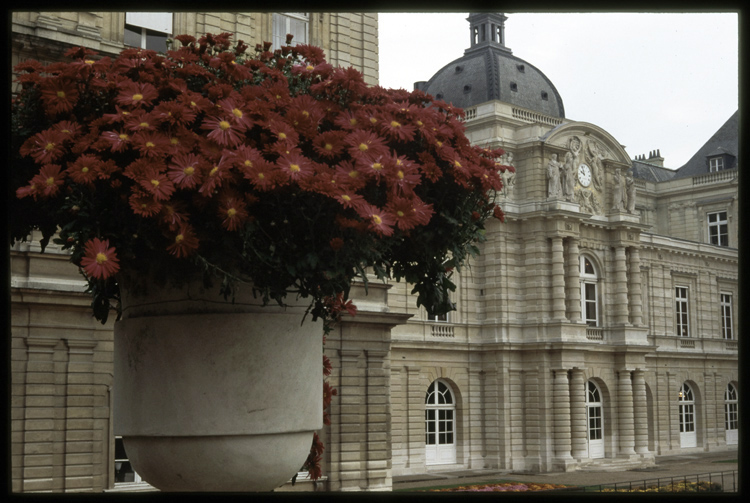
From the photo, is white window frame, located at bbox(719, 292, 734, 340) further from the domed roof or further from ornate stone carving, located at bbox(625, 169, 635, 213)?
the domed roof

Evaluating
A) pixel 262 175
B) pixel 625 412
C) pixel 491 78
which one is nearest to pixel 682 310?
pixel 625 412

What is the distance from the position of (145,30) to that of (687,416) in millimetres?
31702

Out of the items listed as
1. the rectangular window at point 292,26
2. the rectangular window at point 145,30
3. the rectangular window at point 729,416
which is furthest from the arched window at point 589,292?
the rectangular window at point 145,30

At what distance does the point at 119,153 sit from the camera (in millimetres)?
4684

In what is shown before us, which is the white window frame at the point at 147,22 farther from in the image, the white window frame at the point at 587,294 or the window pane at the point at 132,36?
the white window frame at the point at 587,294

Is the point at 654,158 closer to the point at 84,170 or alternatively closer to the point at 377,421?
the point at 377,421

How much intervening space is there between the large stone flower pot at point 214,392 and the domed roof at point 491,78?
34.6 metres

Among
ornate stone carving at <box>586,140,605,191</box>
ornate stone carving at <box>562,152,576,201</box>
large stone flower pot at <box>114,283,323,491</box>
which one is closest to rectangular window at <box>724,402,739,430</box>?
ornate stone carving at <box>586,140,605,191</box>

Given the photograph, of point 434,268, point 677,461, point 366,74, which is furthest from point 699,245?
point 434,268

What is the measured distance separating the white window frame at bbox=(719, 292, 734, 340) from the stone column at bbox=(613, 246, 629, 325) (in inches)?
366

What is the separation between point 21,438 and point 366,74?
878 cm

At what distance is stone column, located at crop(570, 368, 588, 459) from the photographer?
33.4m

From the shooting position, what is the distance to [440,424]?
32.7m

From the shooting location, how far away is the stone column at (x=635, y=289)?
36.7m
